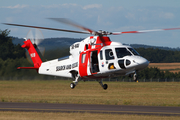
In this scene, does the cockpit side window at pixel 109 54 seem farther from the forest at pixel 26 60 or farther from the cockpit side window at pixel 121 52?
the forest at pixel 26 60

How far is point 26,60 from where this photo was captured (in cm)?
5862

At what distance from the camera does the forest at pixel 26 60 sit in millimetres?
55159

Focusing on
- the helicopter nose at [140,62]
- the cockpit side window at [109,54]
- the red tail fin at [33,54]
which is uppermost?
the red tail fin at [33,54]

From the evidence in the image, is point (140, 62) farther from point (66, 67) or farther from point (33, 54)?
point (33, 54)

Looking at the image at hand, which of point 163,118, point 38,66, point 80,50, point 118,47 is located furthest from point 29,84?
point 163,118

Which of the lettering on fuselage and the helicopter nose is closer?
the helicopter nose

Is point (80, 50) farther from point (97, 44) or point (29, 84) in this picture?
point (29, 84)

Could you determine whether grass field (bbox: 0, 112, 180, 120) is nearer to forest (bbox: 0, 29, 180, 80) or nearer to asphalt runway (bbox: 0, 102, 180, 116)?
asphalt runway (bbox: 0, 102, 180, 116)

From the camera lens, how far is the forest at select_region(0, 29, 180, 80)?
5516 centimetres

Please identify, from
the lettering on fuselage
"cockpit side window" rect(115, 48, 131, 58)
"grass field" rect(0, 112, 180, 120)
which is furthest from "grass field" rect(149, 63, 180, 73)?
"grass field" rect(0, 112, 180, 120)

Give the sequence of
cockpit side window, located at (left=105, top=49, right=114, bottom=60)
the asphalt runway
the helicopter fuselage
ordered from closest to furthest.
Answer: the asphalt runway < the helicopter fuselage < cockpit side window, located at (left=105, top=49, right=114, bottom=60)

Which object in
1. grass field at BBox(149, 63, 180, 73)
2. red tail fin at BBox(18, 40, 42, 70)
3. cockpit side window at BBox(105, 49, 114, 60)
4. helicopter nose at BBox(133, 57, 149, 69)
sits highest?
grass field at BBox(149, 63, 180, 73)

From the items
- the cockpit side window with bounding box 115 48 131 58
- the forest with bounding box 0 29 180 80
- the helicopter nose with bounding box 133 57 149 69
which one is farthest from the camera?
the forest with bounding box 0 29 180 80

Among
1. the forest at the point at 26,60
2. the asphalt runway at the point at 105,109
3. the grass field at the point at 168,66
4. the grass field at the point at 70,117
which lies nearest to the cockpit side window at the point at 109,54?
the asphalt runway at the point at 105,109
